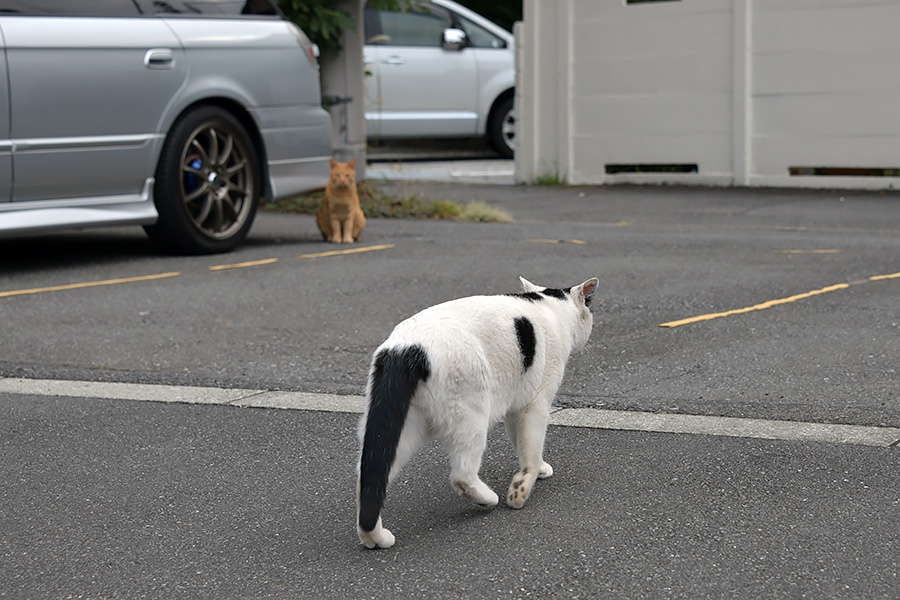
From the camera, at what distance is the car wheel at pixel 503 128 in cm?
1667

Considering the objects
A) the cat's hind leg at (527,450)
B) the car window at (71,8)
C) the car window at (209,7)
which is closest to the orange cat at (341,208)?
the car window at (209,7)

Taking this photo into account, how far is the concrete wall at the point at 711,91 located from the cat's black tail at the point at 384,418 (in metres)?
10.1

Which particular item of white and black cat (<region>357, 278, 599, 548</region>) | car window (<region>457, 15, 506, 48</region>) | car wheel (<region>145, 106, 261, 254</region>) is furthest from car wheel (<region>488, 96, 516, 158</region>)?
white and black cat (<region>357, 278, 599, 548</region>)

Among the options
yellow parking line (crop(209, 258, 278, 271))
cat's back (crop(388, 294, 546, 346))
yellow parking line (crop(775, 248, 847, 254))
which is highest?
cat's back (crop(388, 294, 546, 346))

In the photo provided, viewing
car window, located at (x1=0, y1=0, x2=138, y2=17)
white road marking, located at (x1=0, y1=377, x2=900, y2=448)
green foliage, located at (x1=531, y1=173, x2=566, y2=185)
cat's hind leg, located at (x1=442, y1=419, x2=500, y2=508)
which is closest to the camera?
cat's hind leg, located at (x1=442, y1=419, x2=500, y2=508)

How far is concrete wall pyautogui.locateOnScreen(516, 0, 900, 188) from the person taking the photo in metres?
11.9

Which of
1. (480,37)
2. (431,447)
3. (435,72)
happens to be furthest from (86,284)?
(480,37)

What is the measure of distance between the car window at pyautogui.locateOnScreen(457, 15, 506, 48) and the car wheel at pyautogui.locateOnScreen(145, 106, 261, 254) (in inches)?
331

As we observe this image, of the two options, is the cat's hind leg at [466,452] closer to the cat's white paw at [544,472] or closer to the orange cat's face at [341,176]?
the cat's white paw at [544,472]

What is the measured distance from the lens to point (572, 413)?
432 cm

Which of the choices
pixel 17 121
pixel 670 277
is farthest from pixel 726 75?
pixel 17 121

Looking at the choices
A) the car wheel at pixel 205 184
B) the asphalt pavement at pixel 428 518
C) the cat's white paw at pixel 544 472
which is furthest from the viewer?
the car wheel at pixel 205 184

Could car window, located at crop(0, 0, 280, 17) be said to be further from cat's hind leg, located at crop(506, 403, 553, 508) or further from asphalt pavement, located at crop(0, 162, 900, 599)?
cat's hind leg, located at crop(506, 403, 553, 508)

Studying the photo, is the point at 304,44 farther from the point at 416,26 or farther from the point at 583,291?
the point at 416,26
